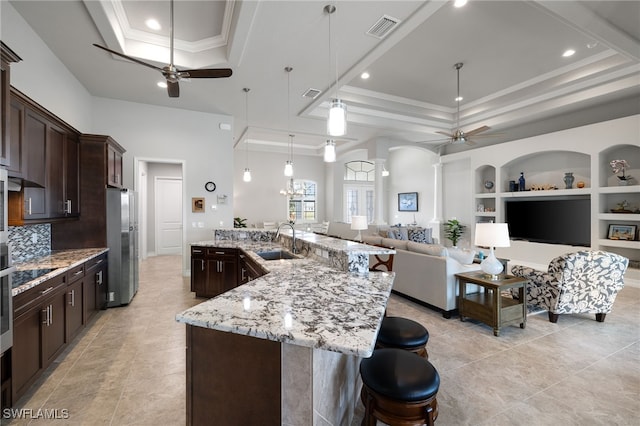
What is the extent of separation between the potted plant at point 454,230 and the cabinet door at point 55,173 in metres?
8.36

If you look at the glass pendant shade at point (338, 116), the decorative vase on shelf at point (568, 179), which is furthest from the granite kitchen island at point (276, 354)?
the decorative vase on shelf at point (568, 179)

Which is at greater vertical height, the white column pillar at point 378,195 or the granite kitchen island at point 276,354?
the white column pillar at point 378,195

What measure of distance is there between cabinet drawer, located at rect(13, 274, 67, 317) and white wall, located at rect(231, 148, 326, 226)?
7026mm

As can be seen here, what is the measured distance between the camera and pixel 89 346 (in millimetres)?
2812

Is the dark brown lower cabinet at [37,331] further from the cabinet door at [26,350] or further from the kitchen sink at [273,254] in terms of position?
the kitchen sink at [273,254]

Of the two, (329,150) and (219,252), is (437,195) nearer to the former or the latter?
(329,150)

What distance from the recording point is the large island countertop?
1076 mm

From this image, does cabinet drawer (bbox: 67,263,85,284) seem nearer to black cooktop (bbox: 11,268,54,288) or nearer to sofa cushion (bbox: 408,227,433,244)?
black cooktop (bbox: 11,268,54,288)

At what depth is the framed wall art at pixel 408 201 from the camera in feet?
31.8

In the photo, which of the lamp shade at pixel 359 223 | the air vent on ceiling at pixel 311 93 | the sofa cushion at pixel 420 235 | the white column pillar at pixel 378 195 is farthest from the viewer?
the white column pillar at pixel 378 195

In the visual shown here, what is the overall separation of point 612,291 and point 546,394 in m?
2.19

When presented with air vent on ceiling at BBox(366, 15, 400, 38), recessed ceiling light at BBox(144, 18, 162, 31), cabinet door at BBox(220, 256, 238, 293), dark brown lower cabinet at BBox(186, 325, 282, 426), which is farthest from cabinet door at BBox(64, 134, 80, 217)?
air vent on ceiling at BBox(366, 15, 400, 38)

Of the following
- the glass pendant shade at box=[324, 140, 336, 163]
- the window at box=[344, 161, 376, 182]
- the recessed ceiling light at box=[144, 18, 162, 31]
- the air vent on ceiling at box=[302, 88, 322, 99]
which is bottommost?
the glass pendant shade at box=[324, 140, 336, 163]

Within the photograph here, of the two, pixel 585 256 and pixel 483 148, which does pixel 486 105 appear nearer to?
pixel 483 148
